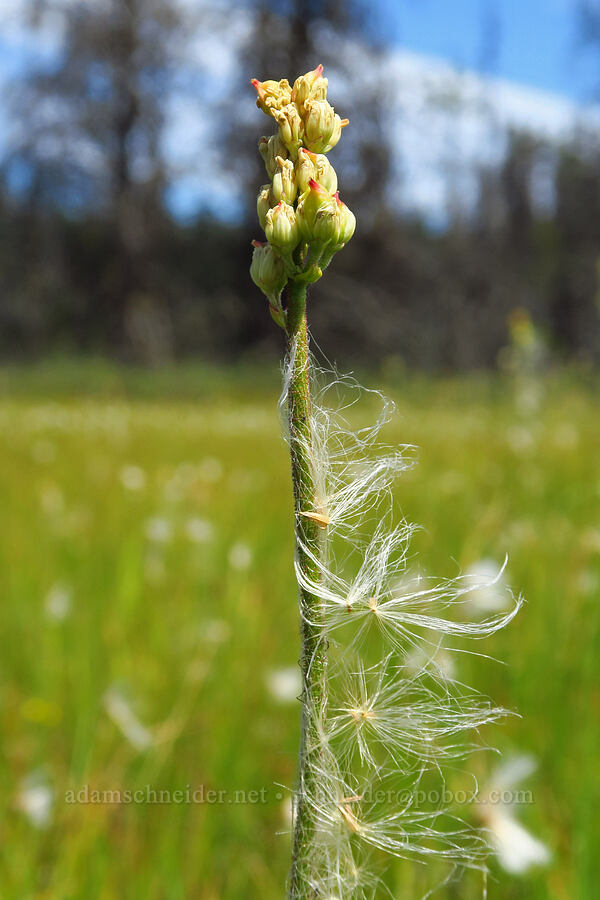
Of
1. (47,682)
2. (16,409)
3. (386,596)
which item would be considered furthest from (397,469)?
(16,409)

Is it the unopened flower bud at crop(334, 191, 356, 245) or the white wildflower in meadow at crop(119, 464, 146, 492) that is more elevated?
the unopened flower bud at crop(334, 191, 356, 245)

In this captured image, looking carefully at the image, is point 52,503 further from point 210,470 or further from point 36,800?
point 36,800

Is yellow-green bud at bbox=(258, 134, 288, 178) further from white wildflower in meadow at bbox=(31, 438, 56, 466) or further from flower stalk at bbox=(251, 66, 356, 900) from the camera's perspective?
white wildflower in meadow at bbox=(31, 438, 56, 466)

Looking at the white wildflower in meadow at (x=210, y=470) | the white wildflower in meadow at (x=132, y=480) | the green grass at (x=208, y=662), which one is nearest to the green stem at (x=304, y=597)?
the green grass at (x=208, y=662)

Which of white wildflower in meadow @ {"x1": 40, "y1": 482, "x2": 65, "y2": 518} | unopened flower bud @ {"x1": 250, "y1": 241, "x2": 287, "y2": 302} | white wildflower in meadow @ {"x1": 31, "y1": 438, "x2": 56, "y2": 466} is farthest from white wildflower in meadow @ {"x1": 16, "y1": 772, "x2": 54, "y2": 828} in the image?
white wildflower in meadow @ {"x1": 31, "y1": 438, "x2": 56, "y2": 466}

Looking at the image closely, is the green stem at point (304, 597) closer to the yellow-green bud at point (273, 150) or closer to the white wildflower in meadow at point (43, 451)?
the yellow-green bud at point (273, 150)

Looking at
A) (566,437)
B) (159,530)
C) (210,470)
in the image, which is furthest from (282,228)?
(566,437)

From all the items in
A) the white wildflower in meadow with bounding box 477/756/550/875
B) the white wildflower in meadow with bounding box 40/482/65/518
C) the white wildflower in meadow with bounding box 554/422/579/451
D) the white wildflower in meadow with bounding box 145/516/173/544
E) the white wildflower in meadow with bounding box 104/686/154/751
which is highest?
the white wildflower in meadow with bounding box 477/756/550/875
